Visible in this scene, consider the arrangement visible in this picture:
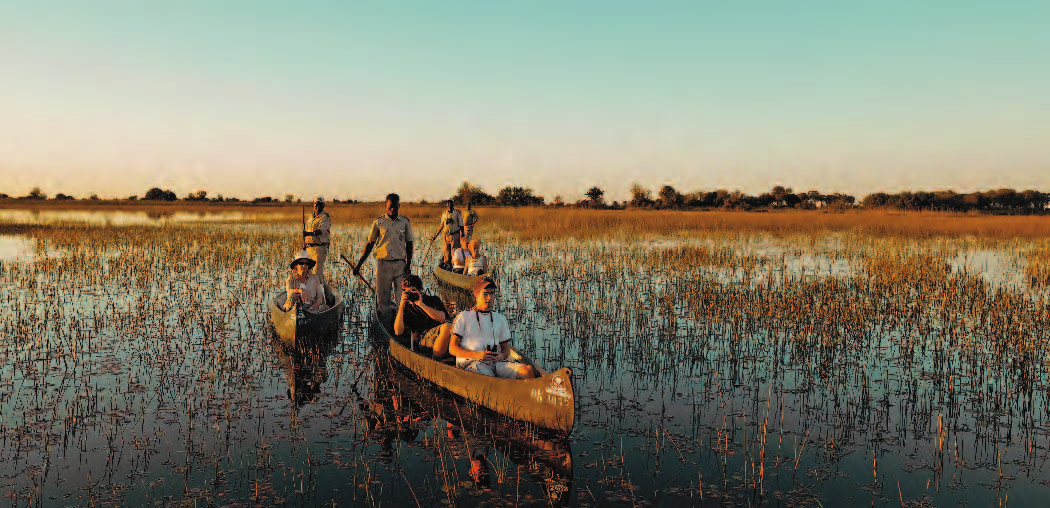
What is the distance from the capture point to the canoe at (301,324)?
30.9ft

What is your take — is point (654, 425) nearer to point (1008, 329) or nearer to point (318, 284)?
point (318, 284)

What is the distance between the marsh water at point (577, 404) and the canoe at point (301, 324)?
25 cm

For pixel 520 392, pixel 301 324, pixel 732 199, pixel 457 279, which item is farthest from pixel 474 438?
pixel 732 199

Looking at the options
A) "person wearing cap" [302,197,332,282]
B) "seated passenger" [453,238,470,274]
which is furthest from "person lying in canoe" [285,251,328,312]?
"seated passenger" [453,238,470,274]

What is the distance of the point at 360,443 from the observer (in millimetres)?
6227

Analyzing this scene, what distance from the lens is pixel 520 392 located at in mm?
6254

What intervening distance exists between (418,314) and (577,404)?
2836mm

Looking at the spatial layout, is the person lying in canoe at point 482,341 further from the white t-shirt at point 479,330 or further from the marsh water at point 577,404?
the marsh water at point 577,404

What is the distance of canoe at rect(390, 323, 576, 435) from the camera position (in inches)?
230

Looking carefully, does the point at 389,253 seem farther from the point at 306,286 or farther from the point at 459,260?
the point at 459,260

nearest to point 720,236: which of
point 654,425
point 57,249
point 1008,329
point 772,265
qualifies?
point 772,265

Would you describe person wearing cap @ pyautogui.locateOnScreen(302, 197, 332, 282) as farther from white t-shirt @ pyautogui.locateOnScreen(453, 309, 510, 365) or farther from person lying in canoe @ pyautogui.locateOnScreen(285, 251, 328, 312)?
white t-shirt @ pyautogui.locateOnScreen(453, 309, 510, 365)

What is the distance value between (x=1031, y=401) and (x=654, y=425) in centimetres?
453

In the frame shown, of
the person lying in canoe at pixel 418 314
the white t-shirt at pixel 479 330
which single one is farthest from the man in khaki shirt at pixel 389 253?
the white t-shirt at pixel 479 330
